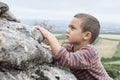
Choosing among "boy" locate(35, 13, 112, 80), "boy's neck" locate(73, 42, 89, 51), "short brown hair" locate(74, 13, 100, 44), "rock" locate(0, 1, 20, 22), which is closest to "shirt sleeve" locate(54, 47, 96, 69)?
"boy" locate(35, 13, 112, 80)

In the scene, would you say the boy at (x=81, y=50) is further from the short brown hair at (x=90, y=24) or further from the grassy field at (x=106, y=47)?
the grassy field at (x=106, y=47)

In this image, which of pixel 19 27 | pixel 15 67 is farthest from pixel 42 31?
pixel 15 67

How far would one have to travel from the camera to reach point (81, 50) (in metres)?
7.49

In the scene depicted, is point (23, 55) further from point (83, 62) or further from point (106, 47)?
point (106, 47)

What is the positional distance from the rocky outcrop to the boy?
197 millimetres

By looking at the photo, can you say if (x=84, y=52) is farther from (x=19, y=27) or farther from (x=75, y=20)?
(x=19, y=27)

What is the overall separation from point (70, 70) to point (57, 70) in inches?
17.1

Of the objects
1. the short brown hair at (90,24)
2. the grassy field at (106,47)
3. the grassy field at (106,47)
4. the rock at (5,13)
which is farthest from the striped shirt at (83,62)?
the grassy field at (106,47)

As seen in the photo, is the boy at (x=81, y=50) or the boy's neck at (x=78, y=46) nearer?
the boy at (x=81, y=50)

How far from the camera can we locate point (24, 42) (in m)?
6.70

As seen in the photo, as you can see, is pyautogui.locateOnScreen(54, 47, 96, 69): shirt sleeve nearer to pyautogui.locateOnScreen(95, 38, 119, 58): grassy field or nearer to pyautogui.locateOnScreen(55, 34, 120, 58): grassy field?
pyautogui.locateOnScreen(55, 34, 120, 58): grassy field

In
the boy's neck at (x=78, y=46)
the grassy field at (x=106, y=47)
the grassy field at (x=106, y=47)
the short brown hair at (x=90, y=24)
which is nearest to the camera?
the short brown hair at (x=90, y=24)

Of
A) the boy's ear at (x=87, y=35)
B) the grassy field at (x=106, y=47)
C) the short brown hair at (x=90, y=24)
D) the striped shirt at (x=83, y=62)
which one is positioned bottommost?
the grassy field at (x=106, y=47)

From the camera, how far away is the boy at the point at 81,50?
7.36m
